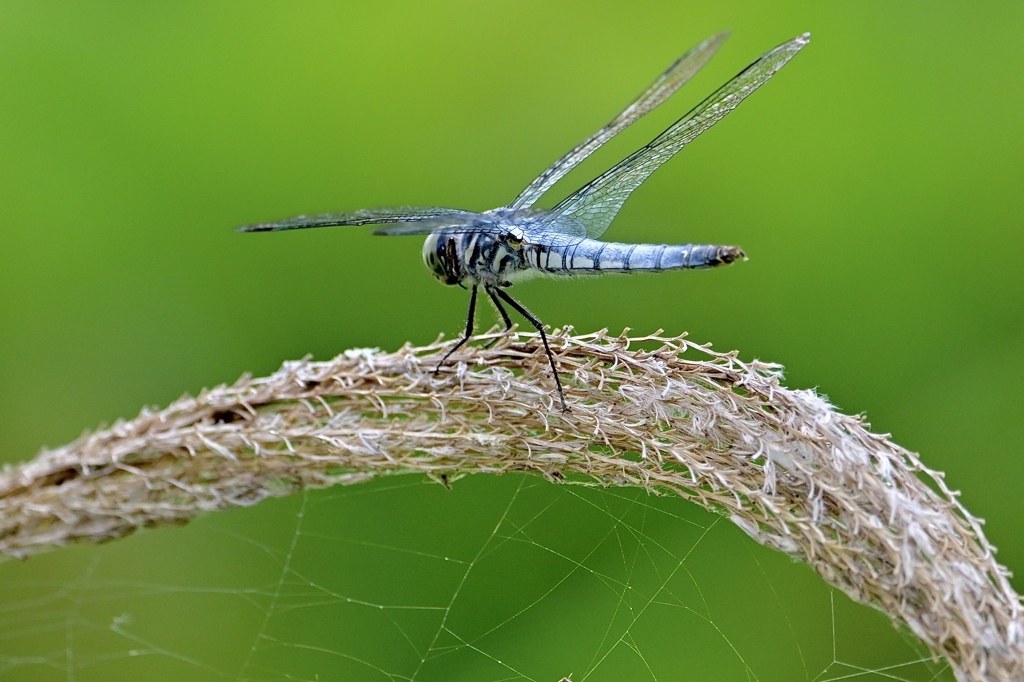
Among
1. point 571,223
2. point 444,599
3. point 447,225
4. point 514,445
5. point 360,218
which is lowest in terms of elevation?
point 444,599

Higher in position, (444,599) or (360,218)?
(360,218)

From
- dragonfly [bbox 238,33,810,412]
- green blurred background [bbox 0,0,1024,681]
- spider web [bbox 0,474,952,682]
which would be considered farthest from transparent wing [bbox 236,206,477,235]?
spider web [bbox 0,474,952,682]

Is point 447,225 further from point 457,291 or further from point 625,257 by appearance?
point 457,291

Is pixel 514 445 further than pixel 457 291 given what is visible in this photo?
No

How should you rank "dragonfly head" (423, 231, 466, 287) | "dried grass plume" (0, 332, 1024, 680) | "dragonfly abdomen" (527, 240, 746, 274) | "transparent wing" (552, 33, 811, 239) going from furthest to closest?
"dragonfly head" (423, 231, 466, 287) < "transparent wing" (552, 33, 811, 239) < "dragonfly abdomen" (527, 240, 746, 274) < "dried grass plume" (0, 332, 1024, 680)

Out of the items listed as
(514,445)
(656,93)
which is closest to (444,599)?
(514,445)

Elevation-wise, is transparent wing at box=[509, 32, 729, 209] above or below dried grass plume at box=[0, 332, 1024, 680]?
above

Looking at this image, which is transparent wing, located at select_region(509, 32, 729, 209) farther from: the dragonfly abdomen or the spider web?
→ the spider web

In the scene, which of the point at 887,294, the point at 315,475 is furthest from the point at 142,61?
the point at 887,294
